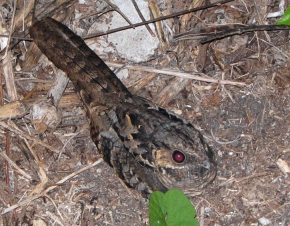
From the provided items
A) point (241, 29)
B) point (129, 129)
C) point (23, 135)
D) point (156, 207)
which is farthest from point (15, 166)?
point (241, 29)

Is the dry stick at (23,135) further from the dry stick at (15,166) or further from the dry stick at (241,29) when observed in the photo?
the dry stick at (241,29)

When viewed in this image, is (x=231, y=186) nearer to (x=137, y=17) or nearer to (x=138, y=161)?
(x=138, y=161)

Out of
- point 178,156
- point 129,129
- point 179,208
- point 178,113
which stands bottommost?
point 179,208

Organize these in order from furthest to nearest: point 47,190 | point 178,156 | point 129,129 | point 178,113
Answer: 1. point 178,113
2. point 47,190
3. point 129,129
4. point 178,156

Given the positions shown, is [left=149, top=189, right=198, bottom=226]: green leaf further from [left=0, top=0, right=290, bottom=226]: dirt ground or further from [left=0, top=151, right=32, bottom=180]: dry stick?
[left=0, top=151, right=32, bottom=180]: dry stick

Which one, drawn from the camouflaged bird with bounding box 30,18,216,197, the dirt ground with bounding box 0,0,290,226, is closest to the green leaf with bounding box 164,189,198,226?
the camouflaged bird with bounding box 30,18,216,197

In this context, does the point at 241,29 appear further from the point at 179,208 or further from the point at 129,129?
the point at 179,208

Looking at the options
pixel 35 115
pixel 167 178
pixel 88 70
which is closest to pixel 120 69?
pixel 88 70
